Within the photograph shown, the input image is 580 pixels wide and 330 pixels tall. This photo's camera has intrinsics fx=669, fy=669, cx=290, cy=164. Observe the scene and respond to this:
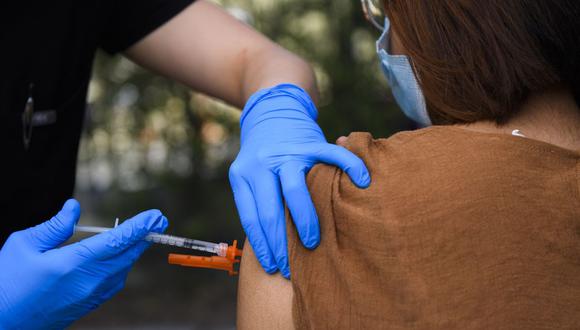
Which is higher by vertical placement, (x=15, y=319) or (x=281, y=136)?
(x=281, y=136)

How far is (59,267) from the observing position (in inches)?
59.9

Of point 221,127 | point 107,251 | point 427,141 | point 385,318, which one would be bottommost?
point 221,127

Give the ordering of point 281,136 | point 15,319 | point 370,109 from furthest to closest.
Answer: point 370,109, point 281,136, point 15,319

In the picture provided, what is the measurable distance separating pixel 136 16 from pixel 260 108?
1.96 ft

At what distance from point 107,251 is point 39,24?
30.4 inches

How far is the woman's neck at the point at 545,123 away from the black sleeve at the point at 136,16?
3.68ft

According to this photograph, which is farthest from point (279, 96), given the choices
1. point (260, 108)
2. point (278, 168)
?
point (278, 168)

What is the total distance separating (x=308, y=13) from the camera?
5109mm

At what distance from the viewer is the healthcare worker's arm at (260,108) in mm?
1437

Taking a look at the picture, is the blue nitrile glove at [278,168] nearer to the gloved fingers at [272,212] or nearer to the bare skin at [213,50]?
the gloved fingers at [272,212]

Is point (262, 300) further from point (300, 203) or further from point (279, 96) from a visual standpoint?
point (279, 96)

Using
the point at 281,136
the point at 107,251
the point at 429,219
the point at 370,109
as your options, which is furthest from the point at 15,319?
the point at 370,109

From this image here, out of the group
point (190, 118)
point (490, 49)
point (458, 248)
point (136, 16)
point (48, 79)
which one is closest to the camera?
point (458, 248)

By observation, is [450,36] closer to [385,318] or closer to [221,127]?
[385,318]
